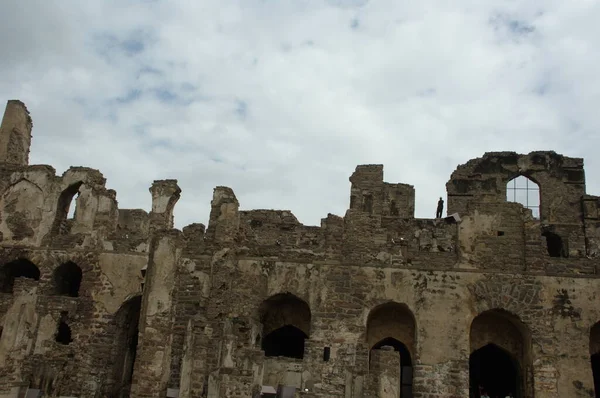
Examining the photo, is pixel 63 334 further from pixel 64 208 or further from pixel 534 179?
pixel 534 179

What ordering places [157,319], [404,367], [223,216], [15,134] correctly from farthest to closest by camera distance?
[15,134] < [223,216] < [404,367] < [157,319]

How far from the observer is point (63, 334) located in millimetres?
17562

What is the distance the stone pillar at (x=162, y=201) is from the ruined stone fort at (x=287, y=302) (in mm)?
45

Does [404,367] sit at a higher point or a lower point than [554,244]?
lower

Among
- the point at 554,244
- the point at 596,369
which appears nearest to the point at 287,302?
the point at 596,369

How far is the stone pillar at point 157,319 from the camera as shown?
48.7ft

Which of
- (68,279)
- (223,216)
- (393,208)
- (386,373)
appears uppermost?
(393,208)

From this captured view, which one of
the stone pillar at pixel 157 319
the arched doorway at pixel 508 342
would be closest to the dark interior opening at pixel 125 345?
the stone pillar at pixel 157 319

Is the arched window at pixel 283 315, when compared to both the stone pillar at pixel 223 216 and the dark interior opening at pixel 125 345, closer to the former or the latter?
the stone pillar at pixel 223 216

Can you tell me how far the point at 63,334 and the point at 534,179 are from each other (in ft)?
56.1

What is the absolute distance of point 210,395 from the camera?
13703 millimetres

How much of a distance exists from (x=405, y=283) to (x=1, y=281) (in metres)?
12.3

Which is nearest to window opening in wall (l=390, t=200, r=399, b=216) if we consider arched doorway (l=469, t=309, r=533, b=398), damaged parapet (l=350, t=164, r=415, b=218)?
damaged parapet (l=350, t=164, r=415, b=218)

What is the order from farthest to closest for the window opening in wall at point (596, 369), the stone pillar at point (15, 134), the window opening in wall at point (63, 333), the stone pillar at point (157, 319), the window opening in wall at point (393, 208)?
the window opening in wall at point (393, 208)
the stone pillar at point (15, 134)
the window opening in wall at point (63, 333)
the window opening in wall at point (596, 369)
the stone pillar at point (157, 319)
